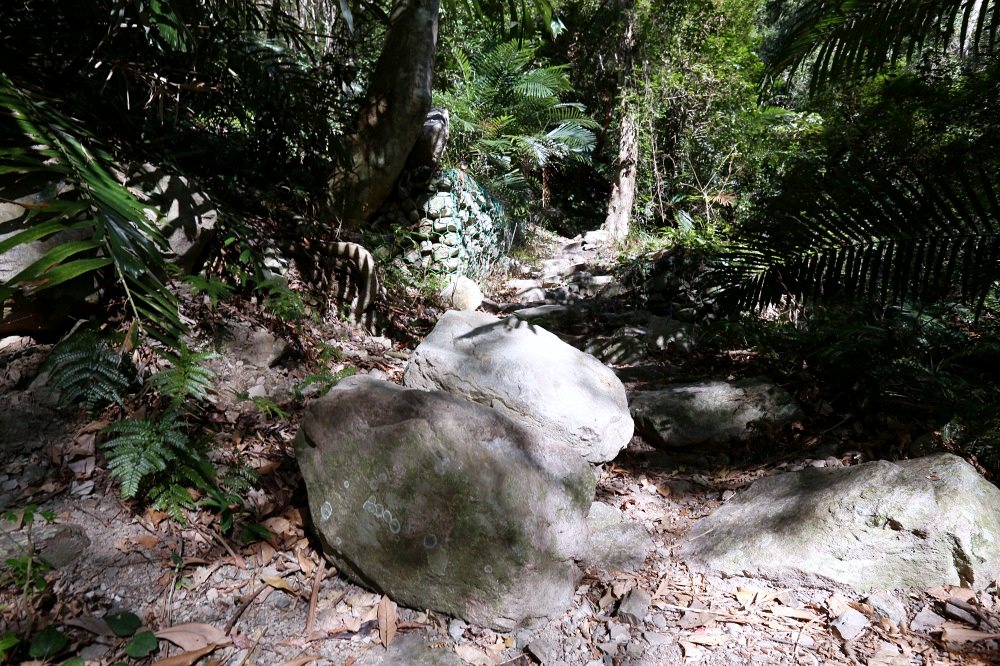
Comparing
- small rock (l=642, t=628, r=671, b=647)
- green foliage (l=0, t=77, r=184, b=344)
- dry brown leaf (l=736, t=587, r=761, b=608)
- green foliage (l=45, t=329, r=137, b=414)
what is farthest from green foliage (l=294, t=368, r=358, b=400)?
dry brown leaf (l=736, t=587, r=761, b=608)

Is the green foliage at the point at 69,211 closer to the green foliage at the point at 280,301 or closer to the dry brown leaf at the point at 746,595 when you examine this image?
the green foliage at the point at 280,301

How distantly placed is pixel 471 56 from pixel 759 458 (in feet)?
28.6

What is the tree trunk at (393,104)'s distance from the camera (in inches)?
167

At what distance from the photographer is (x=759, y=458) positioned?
281 cm

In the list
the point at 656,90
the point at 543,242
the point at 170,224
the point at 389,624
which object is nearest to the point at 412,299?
the point at 170,224

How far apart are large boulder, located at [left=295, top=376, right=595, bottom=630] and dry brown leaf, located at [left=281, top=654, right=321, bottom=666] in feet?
0.86

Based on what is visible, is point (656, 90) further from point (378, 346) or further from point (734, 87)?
point (378, 346)

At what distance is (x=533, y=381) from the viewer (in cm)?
256

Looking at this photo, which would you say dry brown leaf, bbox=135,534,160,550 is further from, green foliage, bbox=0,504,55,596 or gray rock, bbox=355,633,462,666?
gray rock, bbox=355,633,462,666

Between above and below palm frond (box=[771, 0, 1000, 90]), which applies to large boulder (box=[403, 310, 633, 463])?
below

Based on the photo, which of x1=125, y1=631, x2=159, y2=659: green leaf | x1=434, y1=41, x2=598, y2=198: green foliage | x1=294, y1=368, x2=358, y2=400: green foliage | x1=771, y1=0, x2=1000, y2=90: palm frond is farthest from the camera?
x1=434, y1=41, x2=598, y2=198: green foliage

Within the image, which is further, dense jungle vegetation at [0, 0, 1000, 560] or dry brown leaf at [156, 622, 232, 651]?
dense jungle vegetation at [0, 0, 1000, 560]

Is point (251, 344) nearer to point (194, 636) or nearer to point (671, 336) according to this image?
point (194, 636)

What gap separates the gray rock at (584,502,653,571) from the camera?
1982 millimetres
